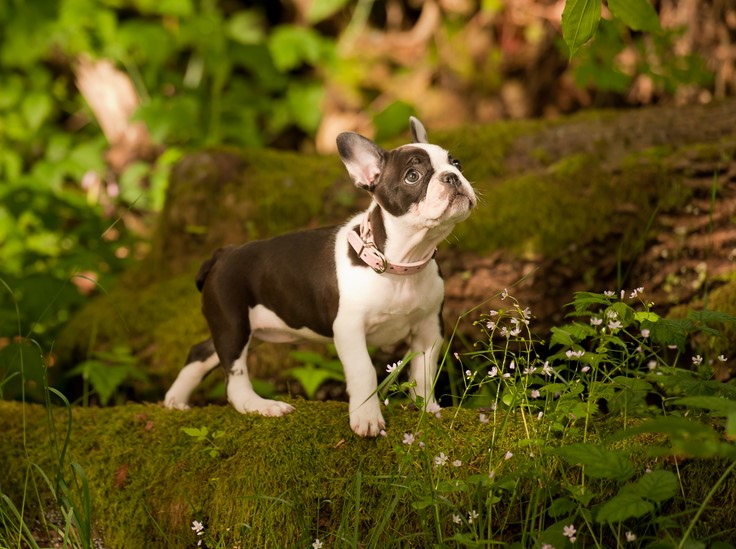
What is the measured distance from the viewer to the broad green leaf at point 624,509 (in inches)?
93.0

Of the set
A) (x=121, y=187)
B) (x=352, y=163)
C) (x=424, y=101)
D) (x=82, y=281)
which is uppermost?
(x=352, y=163)

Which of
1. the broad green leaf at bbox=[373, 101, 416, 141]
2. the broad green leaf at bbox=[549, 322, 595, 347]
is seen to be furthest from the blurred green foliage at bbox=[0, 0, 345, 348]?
the broad green leaf at bbox=[549, 322, 595, 347]

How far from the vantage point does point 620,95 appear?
28.1ft

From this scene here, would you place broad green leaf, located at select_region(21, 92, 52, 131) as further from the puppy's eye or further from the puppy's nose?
the puppy's nose

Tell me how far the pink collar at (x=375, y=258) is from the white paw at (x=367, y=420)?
549 millimetres

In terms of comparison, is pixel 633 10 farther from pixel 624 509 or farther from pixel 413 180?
pixel 624 509

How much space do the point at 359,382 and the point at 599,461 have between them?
108cm

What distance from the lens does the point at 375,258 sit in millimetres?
3338

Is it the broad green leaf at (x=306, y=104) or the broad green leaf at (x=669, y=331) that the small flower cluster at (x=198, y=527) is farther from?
the broad green leaf at (x=306, y=104)

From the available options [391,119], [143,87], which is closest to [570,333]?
[391,119]

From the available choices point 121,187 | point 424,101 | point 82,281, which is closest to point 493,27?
point 424,101

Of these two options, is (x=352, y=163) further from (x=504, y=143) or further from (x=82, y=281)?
(x=82, y=281)

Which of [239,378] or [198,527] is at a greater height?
[239,378]

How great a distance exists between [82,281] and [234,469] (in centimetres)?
468
